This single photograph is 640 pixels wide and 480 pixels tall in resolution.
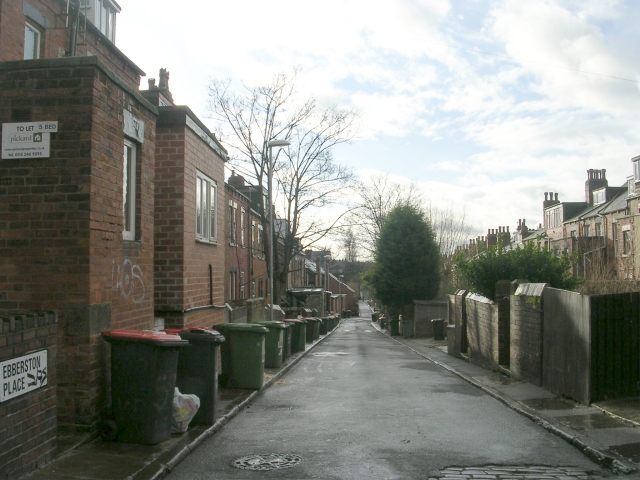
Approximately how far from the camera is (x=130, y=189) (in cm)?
895

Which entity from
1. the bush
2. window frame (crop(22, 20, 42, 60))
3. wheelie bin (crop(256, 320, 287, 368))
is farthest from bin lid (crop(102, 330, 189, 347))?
the bush

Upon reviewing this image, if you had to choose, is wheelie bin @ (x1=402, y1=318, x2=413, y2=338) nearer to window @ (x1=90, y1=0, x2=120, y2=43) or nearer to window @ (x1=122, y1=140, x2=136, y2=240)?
window @ (x1=90, y1=0, x2=120, y2=43)

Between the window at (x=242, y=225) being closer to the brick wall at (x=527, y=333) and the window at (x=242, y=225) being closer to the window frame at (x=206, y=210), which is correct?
the window frame at (x=206, y=210)

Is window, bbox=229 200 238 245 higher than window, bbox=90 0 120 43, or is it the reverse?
window, bbox=90 0 120 43

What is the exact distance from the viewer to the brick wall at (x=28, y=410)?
531cm

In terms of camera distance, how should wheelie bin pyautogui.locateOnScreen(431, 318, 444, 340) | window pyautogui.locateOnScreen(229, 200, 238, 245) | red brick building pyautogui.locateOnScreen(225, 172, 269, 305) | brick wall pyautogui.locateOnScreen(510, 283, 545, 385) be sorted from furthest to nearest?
window pyautogui.locateOnScreen(229, 200, 238, 245) → red brick building pyautogui.locateOnScreen(225, 172, 269, 305) → wheelie bin pyautogui.locateOnScreen(431, 318, 444, 340) → brick wall pyautogui.locateOnScreen(510, 283, 545, 385)

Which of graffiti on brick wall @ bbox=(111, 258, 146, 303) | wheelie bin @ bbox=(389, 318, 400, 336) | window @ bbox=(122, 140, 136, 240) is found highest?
window @ bbox=(122, 140, 136, 240)

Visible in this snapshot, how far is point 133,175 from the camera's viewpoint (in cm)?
898

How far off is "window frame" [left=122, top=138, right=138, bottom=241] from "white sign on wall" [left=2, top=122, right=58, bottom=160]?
158cm

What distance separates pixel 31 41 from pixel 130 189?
823 cm

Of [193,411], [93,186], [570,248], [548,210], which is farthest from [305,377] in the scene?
[548,210]

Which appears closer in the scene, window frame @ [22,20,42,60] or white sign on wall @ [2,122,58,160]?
white sign on wall @ [2,122,58,160]

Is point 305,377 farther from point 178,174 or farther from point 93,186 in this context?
point 93,186

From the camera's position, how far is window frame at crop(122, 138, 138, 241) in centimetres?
883
